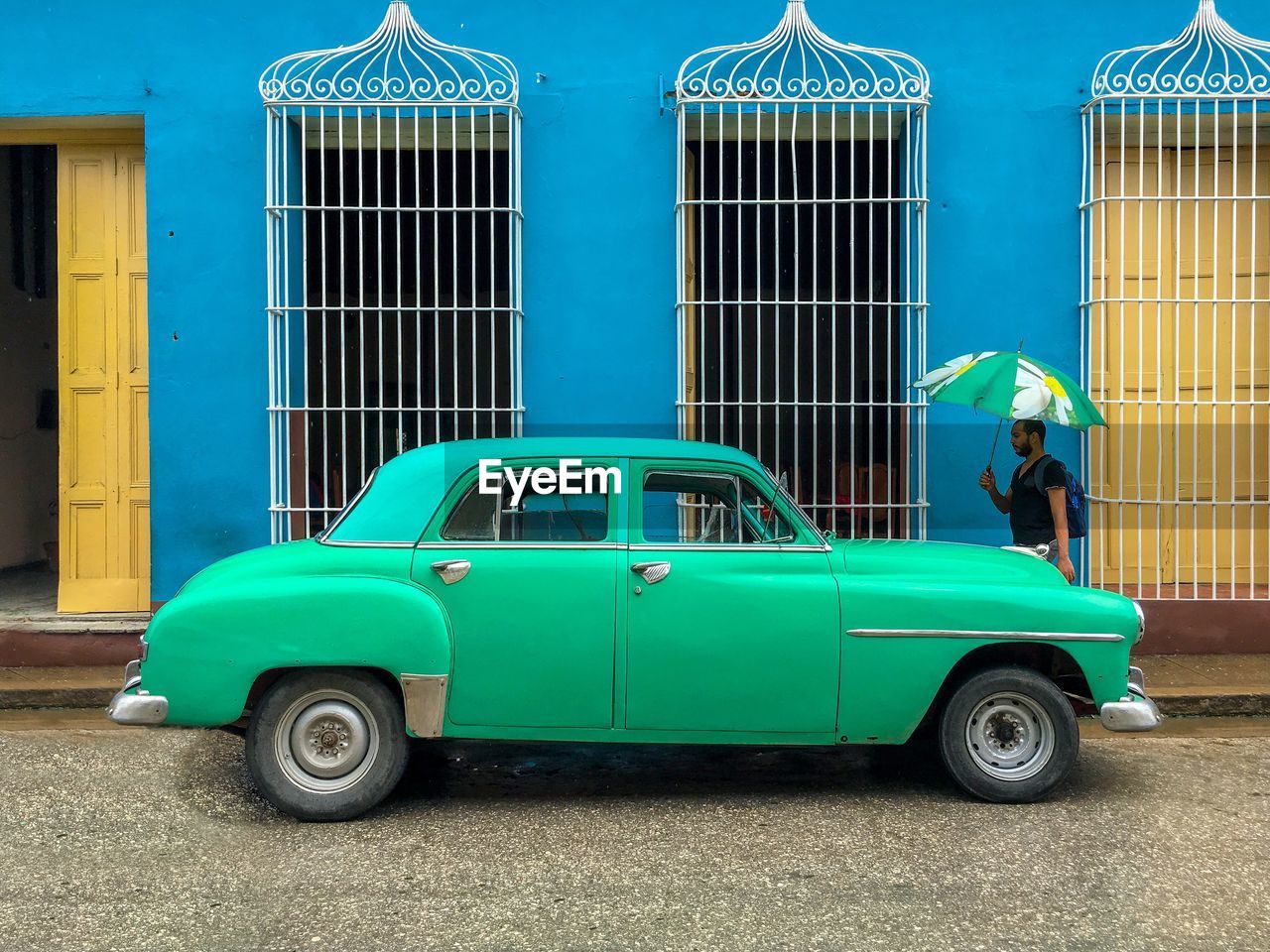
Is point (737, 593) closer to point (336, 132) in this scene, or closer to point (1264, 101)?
point (336, 132)

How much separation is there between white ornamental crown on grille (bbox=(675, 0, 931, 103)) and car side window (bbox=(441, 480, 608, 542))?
3.88 m

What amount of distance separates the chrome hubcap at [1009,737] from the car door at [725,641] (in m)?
0.63

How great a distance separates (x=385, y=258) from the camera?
832 cm

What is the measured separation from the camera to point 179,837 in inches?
181

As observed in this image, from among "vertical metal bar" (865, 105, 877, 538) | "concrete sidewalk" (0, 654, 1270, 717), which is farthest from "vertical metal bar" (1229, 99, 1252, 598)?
"vertical metal bar" (865, 105, 877, 538)

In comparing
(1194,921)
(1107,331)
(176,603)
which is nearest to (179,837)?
(176,603)

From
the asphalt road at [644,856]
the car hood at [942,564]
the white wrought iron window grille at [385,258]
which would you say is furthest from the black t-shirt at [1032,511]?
the white wrought iron window grille at [385,258]

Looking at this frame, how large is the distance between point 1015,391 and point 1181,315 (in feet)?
9.58

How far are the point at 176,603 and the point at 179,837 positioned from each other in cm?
90

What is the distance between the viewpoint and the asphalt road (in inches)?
145

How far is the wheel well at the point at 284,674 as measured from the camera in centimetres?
484

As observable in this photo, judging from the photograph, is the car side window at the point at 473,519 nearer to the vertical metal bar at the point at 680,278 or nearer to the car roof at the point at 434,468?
the car roof at the point at 434,468

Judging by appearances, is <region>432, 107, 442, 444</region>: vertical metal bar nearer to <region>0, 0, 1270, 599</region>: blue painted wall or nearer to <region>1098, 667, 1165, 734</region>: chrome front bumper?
<region>0, 0, 1270, 599</region>: blue painted wall

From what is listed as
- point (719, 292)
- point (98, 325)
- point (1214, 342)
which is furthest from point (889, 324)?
point (98, 325)
